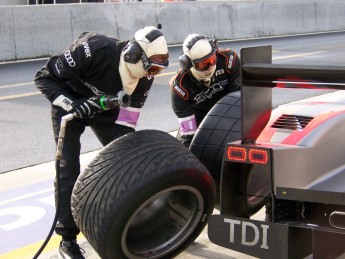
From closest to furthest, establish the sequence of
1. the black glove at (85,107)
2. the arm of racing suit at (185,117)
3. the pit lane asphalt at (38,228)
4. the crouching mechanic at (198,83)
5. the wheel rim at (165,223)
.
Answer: the wheel rim at (165,223) → the black glove at (85,107) → the pit lane asphalt at (38,228) → the crouching mechanic at (198,83) → the arm of racing suit at (185,117)

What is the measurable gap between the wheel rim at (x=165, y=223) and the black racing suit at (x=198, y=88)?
1367mm

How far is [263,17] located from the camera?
20.2 m

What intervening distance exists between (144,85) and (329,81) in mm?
1724

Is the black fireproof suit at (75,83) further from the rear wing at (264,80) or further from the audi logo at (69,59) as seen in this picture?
the rear wing at (264,80)

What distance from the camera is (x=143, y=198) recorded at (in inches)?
128

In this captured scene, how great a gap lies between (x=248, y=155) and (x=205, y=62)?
1.76 metres

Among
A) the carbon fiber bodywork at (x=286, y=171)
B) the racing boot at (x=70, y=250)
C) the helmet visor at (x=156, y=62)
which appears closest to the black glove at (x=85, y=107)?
the helmet visor at (x=156, y=62)

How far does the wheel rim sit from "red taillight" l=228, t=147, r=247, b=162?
1.22 ft

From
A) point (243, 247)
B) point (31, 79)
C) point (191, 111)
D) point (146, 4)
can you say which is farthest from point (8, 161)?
point (146, 4)

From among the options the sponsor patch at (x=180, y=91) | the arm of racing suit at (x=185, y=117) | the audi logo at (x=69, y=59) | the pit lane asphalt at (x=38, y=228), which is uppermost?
the audi logo at (x=69, y=59)

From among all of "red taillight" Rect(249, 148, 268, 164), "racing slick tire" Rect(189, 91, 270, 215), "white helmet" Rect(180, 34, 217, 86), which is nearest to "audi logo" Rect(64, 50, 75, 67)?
"racing slick tire" Rect(189, 91, 270, 215)

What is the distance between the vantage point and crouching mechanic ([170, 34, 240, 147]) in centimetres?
486

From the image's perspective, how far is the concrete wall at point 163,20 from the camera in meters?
13.3

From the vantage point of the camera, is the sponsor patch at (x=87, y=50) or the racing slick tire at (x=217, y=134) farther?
the sponsor patch at (x=87, y=50)
